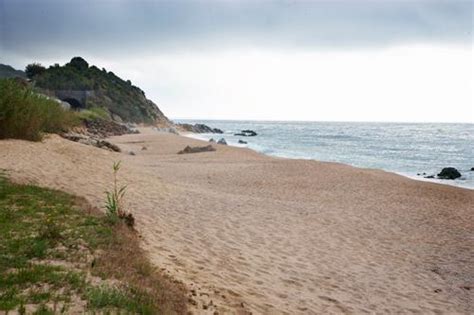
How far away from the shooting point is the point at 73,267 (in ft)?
17.6

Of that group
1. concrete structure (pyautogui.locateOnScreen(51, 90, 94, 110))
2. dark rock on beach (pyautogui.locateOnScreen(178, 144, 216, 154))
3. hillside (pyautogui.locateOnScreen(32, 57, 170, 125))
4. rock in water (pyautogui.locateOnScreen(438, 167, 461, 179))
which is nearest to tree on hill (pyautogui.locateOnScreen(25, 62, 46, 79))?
hillside (pyautogui.locateOnScreen(32, 57, 170, 125))

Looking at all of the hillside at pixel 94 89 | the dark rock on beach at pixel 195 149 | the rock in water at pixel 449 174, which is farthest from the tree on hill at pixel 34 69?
the rock in water at pixel 449 174

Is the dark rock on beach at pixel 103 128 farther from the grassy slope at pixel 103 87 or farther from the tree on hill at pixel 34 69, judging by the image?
the tree on hill at pixel 34 69

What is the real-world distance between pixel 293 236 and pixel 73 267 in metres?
6.04

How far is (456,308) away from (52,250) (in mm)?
6681

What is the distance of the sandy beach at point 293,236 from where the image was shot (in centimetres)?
665

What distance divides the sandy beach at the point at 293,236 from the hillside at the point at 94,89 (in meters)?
43.0

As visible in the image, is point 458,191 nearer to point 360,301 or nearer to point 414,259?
point 414,259

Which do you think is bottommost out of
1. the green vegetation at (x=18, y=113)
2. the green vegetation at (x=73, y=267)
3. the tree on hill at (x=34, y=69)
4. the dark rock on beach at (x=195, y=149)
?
the dark rock on beach at (x=195, y=149)

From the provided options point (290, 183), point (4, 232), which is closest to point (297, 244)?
point (4, 232)

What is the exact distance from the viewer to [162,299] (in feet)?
15.6

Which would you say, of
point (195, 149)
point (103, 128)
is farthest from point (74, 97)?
point (195, 149)

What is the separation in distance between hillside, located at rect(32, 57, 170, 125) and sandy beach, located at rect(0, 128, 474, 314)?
43.0 metres

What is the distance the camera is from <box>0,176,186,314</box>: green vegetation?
4.30 m
